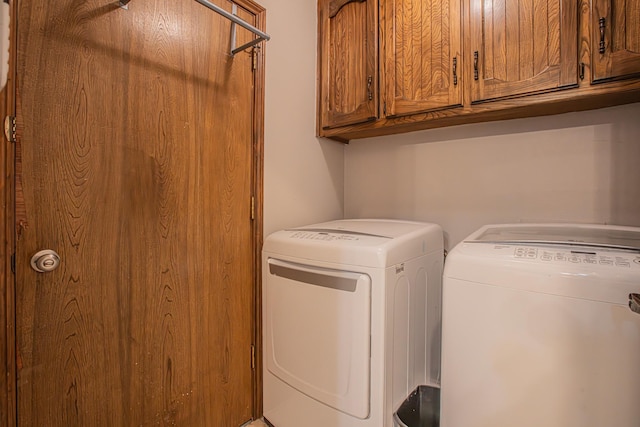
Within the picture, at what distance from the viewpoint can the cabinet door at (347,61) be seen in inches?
62.0

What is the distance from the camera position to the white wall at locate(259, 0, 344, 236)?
152cm

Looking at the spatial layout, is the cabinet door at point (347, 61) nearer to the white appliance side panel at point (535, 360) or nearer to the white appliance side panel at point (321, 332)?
the white appliance side panel at point (321, 332)

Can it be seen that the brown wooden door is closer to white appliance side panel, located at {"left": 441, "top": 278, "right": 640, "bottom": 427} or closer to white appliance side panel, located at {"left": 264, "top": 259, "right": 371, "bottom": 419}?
white appliance side panel, located at {"left": 264, "top": 259, "right": 371, "bottom": 419}

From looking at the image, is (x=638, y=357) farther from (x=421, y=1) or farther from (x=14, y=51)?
(x=14, y=51)

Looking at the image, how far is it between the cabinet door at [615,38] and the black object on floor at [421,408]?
4.48 ft

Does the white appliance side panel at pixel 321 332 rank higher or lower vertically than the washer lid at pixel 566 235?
lower

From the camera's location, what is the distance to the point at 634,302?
684 millimetres

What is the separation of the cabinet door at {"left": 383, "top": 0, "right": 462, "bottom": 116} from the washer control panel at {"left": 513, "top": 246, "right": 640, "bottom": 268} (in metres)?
0.76

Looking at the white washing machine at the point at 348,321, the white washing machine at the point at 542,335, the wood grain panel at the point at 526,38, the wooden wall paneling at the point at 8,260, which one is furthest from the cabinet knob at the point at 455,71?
the wooden wall paneling at the point at 8,260

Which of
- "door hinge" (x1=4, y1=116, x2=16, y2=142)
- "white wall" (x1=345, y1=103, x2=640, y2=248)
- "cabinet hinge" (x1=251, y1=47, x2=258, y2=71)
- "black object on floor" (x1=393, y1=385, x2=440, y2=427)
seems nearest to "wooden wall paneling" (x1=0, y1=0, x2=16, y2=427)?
"door hinge" (x1=4, y1=116, x2=16, y2=142)

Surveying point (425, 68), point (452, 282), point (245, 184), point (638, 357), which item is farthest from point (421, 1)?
point (638, 357)

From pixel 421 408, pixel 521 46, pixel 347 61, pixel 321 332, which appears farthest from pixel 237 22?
pixel 421 408

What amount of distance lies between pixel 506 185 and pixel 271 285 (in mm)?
1275

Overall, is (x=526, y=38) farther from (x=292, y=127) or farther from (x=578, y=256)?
(x=292, y=127)
